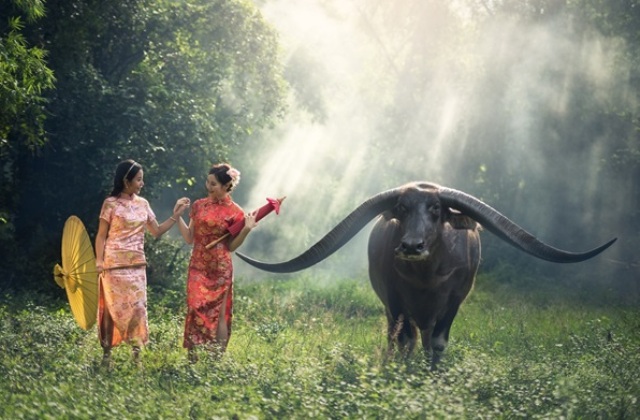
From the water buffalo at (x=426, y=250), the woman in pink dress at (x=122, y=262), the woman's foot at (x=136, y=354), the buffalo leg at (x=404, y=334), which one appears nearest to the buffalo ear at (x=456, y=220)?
the water buffalo at (x=426, y=250)

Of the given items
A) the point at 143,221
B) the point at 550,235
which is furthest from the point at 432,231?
the point at 550,235

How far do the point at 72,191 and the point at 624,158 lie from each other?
12.0 metres

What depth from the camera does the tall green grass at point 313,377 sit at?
6.14 meters

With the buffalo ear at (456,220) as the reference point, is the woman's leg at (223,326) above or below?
below

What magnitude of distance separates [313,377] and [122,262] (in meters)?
2.08

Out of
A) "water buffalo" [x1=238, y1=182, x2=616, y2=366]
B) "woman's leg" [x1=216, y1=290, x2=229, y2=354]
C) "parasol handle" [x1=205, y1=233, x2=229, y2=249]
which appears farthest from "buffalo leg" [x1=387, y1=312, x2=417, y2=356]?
"parasol handle" [x1=205, y1=233, x2=229, y2=249]

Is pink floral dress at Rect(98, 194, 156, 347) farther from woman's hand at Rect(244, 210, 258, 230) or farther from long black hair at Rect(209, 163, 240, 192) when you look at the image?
woman's hand at Rect(244, 210, 258, 230)

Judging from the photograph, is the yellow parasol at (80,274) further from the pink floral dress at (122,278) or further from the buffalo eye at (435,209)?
the buffalo eye at (435,209)

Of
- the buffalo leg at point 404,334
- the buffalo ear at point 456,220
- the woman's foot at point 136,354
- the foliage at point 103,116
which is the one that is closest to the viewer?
the woman's foot at point 136,354

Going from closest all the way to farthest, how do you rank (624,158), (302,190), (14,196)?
(14,196) → (624,158) → (302,190)

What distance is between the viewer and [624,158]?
75.8 ft

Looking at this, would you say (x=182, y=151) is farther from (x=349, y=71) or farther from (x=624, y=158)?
(x=349, y=71)

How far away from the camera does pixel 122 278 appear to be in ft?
27.7

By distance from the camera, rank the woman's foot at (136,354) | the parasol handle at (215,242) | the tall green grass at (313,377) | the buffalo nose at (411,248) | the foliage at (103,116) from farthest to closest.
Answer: the foliage at (103,116) < the parasol handle at (215,242) < the buffalo nose at (411,248) < the woman's foot at (136,354) < the tall green grass at (313,377)
